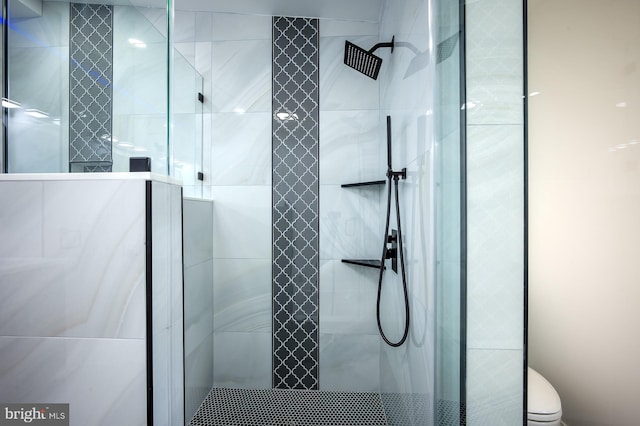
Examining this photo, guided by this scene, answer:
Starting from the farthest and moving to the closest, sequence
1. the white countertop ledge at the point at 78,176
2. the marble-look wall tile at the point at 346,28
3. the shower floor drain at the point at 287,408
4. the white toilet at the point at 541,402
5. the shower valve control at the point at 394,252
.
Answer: the marble-look wall tile at the point at 346,28, the shower floor drain at the point at 287,408, the shower valve control at the point at 394,252, the white countertop ledge at the point at 78,176, the white toilet at the point at 541,402

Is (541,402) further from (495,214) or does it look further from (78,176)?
(78,176)

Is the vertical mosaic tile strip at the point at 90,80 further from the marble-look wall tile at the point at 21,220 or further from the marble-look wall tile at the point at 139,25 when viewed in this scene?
the marble-look wall tile at the point at 21,220

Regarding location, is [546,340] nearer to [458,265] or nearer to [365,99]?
[458,265]

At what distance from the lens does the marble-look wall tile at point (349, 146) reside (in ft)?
6.54

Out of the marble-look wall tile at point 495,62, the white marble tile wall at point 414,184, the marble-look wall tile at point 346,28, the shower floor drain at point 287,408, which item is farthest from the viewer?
the marble-look wall tile at point 346,28

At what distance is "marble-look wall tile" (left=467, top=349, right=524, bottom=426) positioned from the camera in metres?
0.90

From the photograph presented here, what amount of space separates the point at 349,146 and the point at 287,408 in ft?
5.20

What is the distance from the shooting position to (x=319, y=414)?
1791mm

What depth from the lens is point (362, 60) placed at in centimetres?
179

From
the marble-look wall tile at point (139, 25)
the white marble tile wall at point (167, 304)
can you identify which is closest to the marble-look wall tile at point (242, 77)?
the marble-look wall tile at point (139, 25)

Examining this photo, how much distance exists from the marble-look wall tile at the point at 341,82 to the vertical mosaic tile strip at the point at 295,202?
70 mm

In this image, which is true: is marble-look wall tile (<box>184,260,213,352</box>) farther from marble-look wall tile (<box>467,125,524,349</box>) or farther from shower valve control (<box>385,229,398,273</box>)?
marble-look wall tile (<box>467,125,524,349</box>)

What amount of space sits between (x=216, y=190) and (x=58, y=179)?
1.07 metres

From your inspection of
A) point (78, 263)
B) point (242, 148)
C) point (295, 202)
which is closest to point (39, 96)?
point (78, 263)
